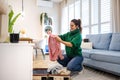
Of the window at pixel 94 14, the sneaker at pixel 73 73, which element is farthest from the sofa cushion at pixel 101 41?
the sneaker at pixel 73 73

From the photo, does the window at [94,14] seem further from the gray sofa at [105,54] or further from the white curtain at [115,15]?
the gray sofa at [105,54]

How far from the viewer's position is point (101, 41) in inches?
181

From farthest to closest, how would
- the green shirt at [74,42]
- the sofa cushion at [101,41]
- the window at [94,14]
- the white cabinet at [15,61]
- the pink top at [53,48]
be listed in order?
the window at [94,14] → the sofa cushion at [101,41] → the pink top at [53,48] → the green shirt at [74,42] → the white cabinet at [15,61]

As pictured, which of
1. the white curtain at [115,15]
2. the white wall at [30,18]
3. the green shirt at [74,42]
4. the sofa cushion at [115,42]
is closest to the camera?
the green shirt at [74,42]

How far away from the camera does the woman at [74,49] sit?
285cm

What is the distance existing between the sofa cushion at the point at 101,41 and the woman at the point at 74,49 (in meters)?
1.53

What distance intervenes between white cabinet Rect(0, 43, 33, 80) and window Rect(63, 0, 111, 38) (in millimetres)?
3748

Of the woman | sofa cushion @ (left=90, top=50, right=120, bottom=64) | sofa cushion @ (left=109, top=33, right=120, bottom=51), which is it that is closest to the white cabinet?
the woman

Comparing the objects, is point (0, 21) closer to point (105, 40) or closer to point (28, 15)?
point (105, 40)

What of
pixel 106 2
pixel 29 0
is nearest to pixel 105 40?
pixel 106 2

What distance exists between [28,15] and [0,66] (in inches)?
278

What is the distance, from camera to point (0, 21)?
2062mm

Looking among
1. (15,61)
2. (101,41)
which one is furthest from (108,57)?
(15,61)

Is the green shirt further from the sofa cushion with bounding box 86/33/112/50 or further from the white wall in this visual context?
the white wall
